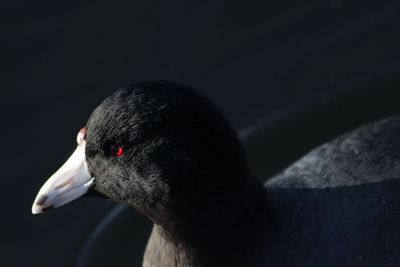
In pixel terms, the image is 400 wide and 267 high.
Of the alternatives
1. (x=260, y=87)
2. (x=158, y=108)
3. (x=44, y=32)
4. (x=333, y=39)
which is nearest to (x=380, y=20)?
(x=333, y=39)

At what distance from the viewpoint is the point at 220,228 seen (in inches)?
153

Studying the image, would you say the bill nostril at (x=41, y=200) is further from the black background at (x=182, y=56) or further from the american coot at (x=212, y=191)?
the black background at (x=182, y=56)

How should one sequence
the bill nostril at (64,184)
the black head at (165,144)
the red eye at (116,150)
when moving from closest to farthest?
the black head at (165,144)
the red eye at (116,150)
the bill nostril at (64,184)

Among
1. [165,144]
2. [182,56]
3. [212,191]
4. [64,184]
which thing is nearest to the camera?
[165,144]

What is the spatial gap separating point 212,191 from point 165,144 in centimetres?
37

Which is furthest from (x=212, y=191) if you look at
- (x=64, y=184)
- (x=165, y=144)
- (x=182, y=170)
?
(x=64, y=184)

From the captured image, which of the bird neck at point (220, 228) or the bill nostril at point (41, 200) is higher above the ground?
the bill nostril at point (41, 200)

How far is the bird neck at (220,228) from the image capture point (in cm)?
380

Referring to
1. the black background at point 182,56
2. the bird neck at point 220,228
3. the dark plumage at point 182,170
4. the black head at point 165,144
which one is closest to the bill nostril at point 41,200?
the dark plumage at point 182,170

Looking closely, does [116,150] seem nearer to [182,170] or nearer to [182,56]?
[182,170]

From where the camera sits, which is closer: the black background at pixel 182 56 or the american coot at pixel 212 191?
the american coot at pixel 212 191

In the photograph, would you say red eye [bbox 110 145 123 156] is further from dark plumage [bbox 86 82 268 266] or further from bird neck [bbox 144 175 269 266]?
bird neck [bbox 144 175 269 266]

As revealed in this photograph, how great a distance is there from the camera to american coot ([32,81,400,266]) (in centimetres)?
365

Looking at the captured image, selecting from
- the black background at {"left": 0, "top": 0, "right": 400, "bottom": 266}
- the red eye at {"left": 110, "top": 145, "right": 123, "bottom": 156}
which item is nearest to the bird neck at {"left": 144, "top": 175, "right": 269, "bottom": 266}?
the red eye at {"left": 110, "top": 145, "right": 123, "bottom": 156}
